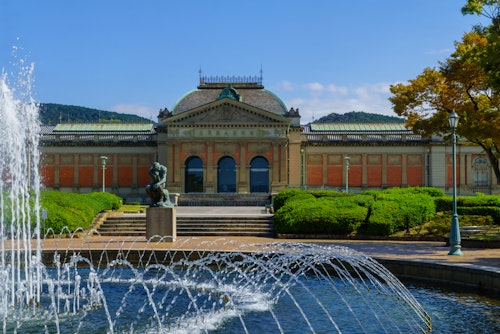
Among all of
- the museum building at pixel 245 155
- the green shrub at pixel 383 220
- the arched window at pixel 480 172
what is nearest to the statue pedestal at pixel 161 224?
the green shrub at pixel 383 220

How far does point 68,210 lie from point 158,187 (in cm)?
655

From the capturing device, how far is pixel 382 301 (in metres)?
Answer: 12.6

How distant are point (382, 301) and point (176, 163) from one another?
40790 millimetres

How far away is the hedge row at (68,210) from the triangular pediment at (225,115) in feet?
72.0

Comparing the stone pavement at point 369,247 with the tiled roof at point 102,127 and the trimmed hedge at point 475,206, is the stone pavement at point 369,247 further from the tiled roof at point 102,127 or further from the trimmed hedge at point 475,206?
the tiled roof at point 102,127

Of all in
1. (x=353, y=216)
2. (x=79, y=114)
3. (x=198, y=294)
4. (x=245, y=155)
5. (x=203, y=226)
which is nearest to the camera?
(x=198, y=294)

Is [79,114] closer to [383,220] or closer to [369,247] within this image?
[383,220]

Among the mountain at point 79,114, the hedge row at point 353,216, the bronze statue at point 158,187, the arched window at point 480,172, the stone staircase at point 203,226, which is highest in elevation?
the mountain at point 79,114

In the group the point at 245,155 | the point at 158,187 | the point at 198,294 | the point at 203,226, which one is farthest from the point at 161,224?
the point at 245,155

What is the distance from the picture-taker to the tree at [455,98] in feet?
79.9

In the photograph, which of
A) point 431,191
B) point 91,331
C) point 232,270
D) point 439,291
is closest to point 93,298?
point 91,331

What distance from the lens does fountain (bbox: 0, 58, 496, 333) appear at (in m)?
10.6

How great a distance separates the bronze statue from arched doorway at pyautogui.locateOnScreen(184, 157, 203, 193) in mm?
30850

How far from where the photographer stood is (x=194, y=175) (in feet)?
174
